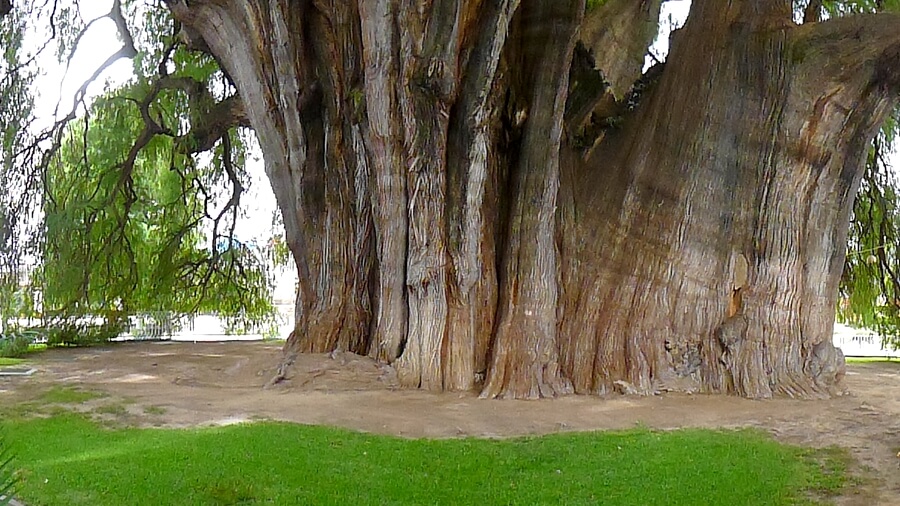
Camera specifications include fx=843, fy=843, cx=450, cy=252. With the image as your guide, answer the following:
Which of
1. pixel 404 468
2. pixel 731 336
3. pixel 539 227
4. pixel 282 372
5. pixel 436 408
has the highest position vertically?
pixel 539 227

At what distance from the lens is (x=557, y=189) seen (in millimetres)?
9055

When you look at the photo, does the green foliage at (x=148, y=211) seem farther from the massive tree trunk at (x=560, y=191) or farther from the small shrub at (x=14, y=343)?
the massive tree trunk at (x=560, y=191)

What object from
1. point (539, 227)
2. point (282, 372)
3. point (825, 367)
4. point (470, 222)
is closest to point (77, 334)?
point (282, 372)

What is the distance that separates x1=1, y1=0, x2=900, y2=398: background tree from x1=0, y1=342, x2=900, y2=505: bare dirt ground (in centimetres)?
49

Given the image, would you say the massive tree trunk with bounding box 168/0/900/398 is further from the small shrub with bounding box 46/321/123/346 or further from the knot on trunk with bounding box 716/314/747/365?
the small shrub with bounding box 46/321/123/346

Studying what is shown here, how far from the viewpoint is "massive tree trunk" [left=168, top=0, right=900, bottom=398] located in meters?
8.48

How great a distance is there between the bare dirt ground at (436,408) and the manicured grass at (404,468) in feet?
1.29

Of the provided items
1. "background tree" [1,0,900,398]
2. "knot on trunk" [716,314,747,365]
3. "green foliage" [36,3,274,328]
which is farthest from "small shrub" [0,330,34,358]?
"knot on trunk" [716,314,747,365]

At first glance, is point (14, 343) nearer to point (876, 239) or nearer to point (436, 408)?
point (436, 408)

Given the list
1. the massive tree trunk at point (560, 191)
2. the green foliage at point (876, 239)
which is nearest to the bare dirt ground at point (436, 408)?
the massive tree trunk at point (560, 191)

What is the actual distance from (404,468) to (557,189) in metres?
4.63

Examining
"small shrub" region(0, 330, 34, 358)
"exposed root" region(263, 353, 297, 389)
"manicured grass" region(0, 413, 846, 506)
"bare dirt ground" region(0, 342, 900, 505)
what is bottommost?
"manicured grass" region(0, 413, 846, 506)

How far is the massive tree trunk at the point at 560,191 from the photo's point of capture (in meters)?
8.48

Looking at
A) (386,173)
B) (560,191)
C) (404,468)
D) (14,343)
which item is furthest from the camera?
(14,343)
